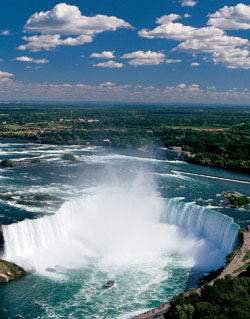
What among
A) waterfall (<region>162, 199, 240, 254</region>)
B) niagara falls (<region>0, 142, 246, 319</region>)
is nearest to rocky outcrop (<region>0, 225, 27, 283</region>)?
niagara falls (<region>0, 142, 246, 319</region>)

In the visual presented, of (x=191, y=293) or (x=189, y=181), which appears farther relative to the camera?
(x=189, y=181)

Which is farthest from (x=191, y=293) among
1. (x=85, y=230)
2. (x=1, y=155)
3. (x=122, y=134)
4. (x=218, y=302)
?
(x=122, y=134)

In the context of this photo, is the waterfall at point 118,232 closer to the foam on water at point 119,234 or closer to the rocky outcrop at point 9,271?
the foam on water at point 119,234

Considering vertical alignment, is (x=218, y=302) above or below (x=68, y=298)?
above

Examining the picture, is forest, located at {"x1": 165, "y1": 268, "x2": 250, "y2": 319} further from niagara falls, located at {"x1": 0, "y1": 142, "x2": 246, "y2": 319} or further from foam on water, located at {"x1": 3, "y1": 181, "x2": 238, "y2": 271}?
foam on water, located at {"x1": 3, "y1": 181, "x2": 238, "y2": 271}

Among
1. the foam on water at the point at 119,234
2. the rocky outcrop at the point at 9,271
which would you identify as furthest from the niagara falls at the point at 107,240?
the rocky outcrop at the point at 9,271

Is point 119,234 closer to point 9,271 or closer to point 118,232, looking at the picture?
point 118,232

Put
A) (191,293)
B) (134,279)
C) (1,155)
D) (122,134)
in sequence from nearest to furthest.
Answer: (191,293) < (134,279) < (1,155) < (122,134)

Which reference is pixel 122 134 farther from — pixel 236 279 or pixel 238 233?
pixel 236 279

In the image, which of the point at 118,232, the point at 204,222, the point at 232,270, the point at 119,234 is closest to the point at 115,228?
the point at 118,232
